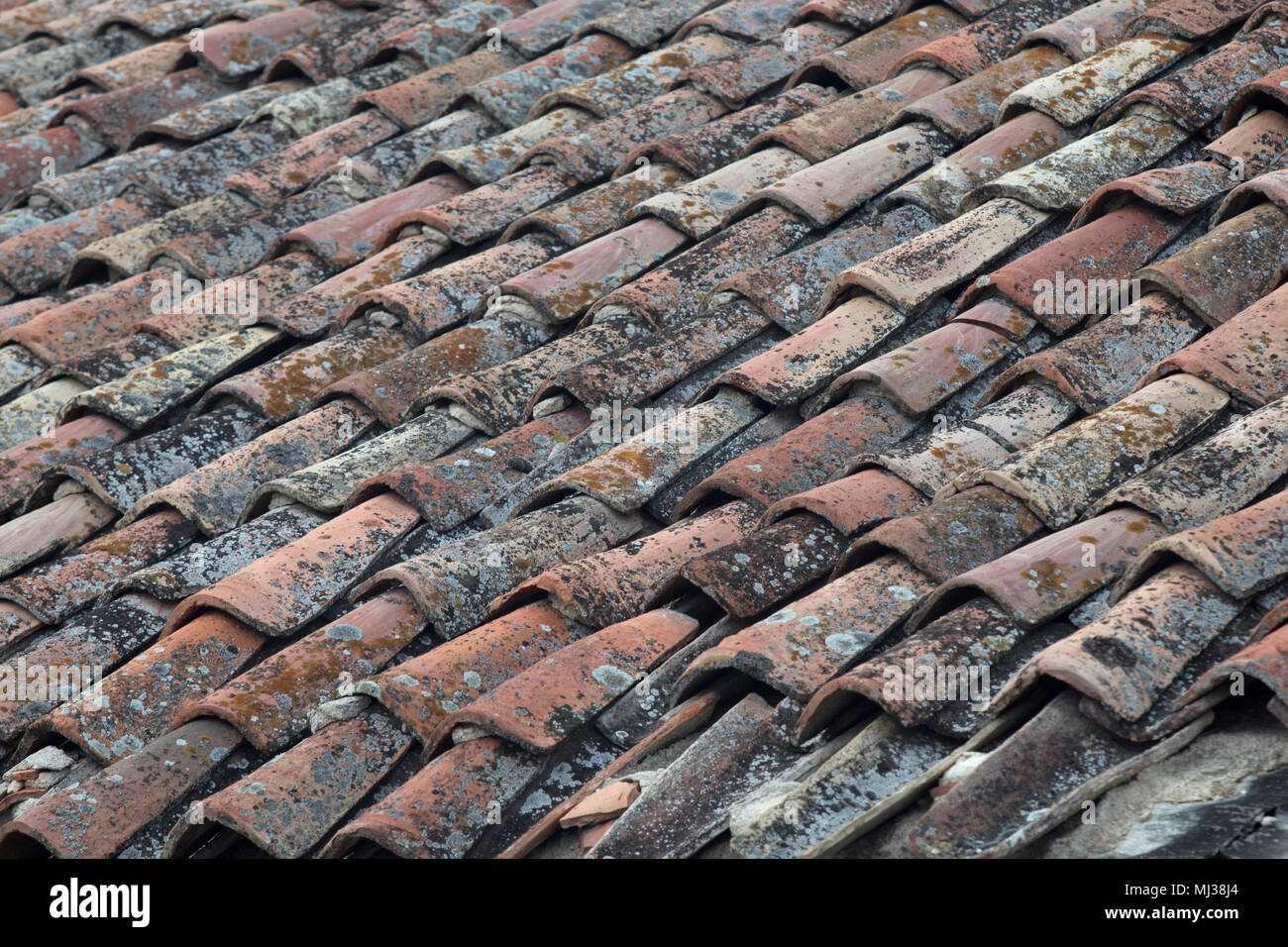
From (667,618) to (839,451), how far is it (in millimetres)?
708

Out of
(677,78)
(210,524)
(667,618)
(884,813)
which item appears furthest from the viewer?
(677,78)

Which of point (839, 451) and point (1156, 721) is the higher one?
point (839, 451)

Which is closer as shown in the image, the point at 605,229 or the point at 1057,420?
the point at 1057,420

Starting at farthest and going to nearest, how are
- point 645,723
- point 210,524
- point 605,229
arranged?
1. point 605,229
2. point 210,524
3. point 645,723

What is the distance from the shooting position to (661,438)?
3.66 meters

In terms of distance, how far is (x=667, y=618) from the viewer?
10.2ft

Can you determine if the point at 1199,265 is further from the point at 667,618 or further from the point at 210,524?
the point at 210,524

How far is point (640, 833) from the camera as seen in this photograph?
8.17ft

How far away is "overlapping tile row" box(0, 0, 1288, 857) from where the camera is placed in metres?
2.63

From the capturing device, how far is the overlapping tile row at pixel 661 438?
2627 millimetres
